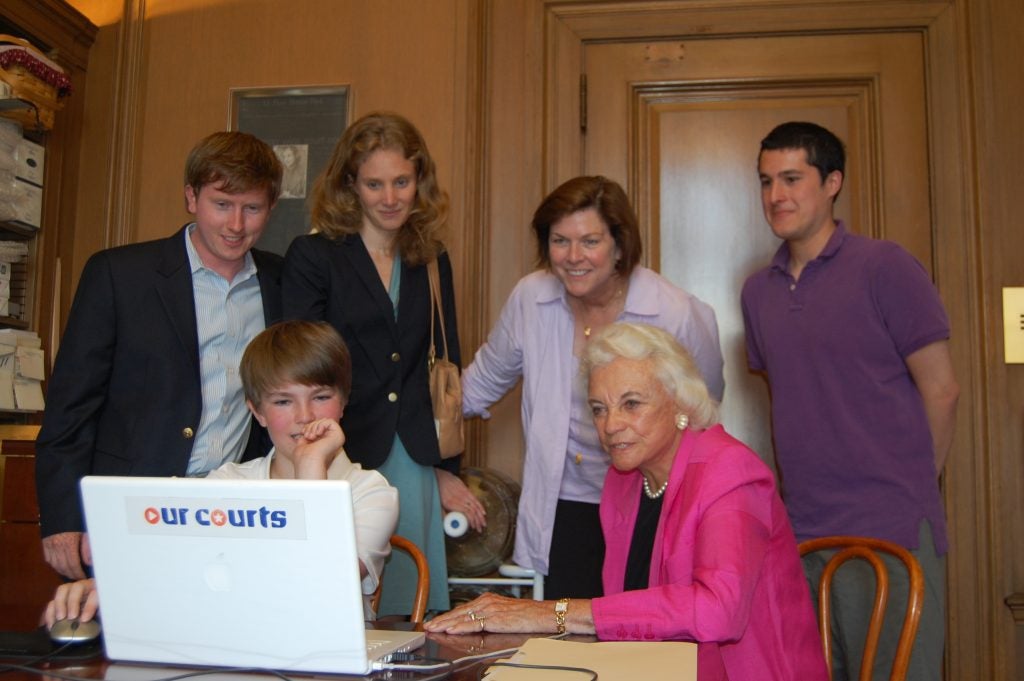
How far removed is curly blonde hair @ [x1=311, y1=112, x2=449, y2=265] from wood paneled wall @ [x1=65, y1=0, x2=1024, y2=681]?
89cm

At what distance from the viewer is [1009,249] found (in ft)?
11.4

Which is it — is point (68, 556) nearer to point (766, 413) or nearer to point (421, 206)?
point (421, 206)

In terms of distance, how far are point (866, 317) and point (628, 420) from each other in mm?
842

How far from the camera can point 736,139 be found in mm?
3748

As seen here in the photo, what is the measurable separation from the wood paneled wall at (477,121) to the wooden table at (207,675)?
2.13m

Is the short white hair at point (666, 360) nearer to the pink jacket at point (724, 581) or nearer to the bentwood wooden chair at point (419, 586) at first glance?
the pink jacket at point (724, 581)

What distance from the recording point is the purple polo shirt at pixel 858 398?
2557 mm

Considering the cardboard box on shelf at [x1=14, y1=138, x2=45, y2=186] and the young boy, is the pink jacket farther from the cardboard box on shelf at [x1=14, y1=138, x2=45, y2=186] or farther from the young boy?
the cardboard box on shelf at [x1=14, y1=138, x2=45, y2=186]

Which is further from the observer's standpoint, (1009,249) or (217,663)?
(1009,249)

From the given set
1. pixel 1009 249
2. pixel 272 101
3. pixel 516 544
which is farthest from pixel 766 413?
pixel 272 101

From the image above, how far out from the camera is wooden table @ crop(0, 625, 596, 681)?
1332mm

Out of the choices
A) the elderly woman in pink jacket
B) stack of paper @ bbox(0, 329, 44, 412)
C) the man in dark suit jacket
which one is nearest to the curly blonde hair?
the man in dark suit jacket

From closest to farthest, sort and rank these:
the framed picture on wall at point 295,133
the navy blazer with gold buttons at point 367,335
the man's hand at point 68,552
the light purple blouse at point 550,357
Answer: the man's hand at point 68,552 → the navy blazer with gold buttons at point 367,335 → the light purple blouse at point 550,357 → the framed picture on wall at point 295,133

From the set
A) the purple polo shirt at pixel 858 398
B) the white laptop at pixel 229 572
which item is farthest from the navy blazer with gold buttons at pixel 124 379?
the purple polo shirt at pixel 858 398
